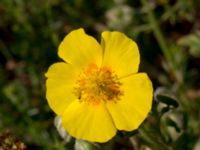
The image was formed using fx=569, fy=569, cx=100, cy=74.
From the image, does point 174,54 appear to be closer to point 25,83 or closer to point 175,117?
point 175,117

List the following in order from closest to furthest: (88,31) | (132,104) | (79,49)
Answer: (132,104), (79,49), (88,31)

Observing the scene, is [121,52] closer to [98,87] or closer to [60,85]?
[98,87]

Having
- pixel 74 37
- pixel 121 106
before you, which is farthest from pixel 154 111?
pixel 74 37

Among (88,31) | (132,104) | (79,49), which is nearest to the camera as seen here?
(132,104)

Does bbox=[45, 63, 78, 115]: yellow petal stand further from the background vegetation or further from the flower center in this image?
the background vegetation

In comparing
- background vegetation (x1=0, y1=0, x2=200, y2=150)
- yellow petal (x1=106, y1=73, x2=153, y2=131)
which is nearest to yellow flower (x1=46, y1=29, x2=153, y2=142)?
yellow petal (x1=106, y1=73, x2=153, y2=131)

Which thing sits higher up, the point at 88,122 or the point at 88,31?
the point at 88,122

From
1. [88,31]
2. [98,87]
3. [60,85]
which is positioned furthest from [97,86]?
[88,31]
